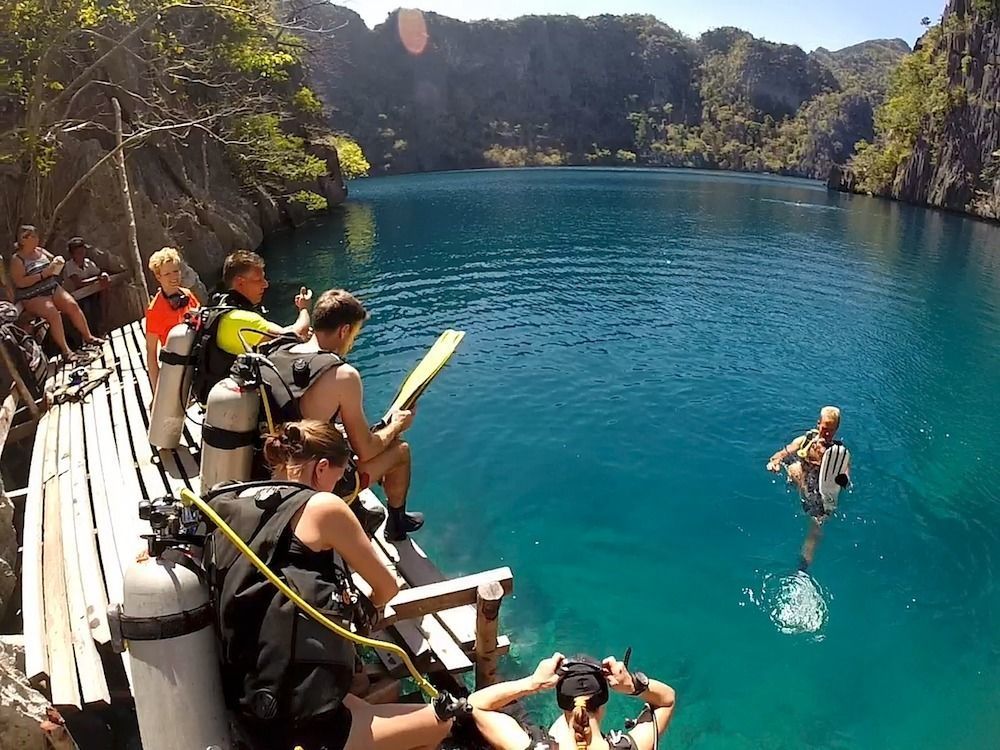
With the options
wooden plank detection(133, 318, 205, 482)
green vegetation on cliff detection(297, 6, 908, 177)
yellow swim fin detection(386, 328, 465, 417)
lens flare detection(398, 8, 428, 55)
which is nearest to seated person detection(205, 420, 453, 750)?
yellow swim fin detection(386, 328, 465, 417)

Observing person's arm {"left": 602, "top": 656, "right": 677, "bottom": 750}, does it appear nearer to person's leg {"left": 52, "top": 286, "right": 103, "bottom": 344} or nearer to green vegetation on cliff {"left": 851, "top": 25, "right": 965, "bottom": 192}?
person's leg {"left": 52, "top": 286, "right": 103, "bottom": 344}

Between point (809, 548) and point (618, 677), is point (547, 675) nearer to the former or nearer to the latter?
point (618, 677)

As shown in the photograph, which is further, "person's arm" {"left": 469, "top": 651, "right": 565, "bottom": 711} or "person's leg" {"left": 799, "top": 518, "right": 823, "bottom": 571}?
"person's leg" {"left": 799, "top": 518, "right": 823, "bottom": 571}

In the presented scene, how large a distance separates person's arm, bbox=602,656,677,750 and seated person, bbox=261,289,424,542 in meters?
Result: 2.40

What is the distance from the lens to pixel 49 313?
1203 centimetres

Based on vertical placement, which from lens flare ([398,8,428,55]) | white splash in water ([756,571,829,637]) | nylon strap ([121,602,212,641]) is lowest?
white splash in water ([756,571,829,637])

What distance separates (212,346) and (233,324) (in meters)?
0.37

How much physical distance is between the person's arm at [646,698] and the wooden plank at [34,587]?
4.19 metres

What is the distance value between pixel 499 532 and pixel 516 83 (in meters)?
195

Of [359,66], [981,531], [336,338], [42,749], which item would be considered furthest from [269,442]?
[359,66]

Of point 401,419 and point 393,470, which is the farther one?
point 393,470

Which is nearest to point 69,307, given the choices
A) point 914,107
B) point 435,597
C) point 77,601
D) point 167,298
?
point 167,298

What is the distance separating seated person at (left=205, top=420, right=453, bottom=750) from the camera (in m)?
3.29

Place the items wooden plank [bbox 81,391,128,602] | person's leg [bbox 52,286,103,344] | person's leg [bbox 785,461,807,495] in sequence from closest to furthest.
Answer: wooden plank [bbox 81,391,128,602]
person's leg [bbox 785,461,807,495]
person's leg [bbox 52,286,103,344]
